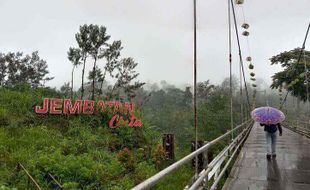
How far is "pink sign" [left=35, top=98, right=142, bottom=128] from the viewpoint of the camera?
57.8 feet

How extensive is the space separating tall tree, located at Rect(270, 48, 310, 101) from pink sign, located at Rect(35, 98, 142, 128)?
42.7 feet

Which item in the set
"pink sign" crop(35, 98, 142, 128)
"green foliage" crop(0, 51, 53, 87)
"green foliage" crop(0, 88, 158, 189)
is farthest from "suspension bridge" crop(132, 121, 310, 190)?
"green foliage" crop(0, 51, 53, 87)

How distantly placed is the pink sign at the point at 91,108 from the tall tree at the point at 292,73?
13002mm

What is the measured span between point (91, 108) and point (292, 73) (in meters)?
17.2

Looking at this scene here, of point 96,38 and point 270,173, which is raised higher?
point 96,38

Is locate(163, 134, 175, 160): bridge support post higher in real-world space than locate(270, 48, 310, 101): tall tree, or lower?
lower

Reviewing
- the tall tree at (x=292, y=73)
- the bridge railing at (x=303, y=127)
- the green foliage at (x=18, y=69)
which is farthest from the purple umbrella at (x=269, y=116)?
the green foliage at (x=18, y=69)

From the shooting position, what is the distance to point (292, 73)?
27.6m

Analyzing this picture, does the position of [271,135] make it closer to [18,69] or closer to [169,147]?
[169,147]

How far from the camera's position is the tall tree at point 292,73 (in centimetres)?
2709

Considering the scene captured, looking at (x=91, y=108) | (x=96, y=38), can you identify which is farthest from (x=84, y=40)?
(x=91, y=108)

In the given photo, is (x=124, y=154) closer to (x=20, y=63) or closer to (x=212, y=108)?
(x=212, y=108)

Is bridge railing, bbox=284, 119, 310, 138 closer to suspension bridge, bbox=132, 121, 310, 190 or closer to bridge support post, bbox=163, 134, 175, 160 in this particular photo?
bridge support post, bbox=163, 134, 175, 160

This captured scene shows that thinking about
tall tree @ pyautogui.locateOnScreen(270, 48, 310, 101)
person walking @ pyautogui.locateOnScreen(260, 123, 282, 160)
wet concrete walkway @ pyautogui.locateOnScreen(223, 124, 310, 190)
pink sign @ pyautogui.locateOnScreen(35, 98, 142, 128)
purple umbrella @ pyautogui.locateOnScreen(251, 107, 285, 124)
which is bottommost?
wet concrete walkway @ pyautogui.locateOnScreen(223, 124, 310, 190)
